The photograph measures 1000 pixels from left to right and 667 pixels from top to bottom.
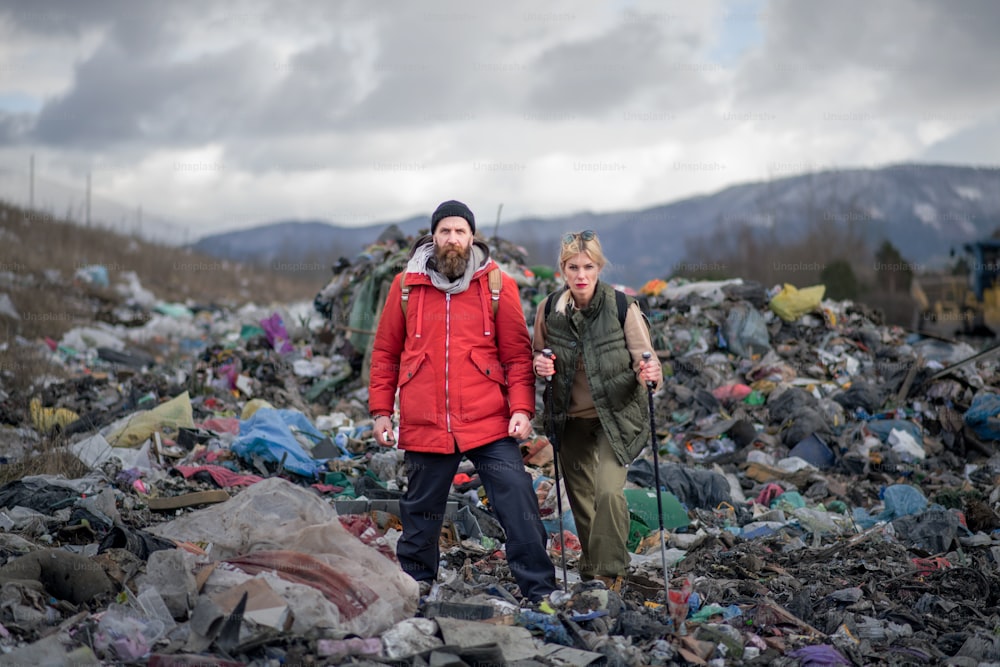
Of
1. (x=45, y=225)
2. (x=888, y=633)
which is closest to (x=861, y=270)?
(x=45, y=225)

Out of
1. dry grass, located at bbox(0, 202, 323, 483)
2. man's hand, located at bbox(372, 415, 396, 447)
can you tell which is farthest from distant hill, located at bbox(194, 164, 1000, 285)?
man's hand, located at bbox(372, 415, 396, 447)

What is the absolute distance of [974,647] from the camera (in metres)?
3.73

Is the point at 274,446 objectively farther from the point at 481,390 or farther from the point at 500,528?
the point at 481,390

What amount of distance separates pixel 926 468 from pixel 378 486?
517 centimetres

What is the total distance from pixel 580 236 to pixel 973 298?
17.3 metres

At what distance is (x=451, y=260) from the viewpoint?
4.06 metres

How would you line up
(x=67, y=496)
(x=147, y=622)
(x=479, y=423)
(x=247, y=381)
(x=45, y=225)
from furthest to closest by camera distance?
(x=45, y=225), (x=247, y=381), (x=67, y=496), (x=479, y=423), (x=147, y=622)

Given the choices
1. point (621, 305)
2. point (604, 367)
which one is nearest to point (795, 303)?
point (621, 305)

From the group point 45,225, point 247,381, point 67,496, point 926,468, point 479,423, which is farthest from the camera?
point 45,225

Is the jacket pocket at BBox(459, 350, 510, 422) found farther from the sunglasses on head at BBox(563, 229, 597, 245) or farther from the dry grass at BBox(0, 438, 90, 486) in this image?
the dry grass at BBox(0, 438, 90, 486)

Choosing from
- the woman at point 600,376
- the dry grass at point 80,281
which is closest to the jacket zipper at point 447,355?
the woman at point 600,376

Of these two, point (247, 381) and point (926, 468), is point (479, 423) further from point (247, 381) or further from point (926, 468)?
point (247, 381)

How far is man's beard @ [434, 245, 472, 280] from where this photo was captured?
405 centimetres

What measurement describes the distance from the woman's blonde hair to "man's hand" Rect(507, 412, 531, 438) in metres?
0.73
